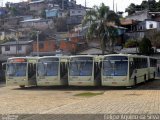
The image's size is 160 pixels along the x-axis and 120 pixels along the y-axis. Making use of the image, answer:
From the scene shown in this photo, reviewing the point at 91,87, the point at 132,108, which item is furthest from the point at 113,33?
the point at 132,108

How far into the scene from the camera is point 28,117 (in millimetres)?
14195

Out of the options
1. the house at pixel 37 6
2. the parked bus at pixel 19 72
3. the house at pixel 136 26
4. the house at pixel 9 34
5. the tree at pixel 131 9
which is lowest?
the parked bus at pixel 19 72

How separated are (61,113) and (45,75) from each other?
55.0 ft

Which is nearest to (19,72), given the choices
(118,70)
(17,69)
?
(17,69)

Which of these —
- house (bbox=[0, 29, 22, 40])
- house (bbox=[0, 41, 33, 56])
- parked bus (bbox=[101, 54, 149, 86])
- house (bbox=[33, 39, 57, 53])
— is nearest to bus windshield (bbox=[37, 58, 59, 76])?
parked bus (bbox=[101, 54, 149, 86])

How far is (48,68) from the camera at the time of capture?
31672 millimetres

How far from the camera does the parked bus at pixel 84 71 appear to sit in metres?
30.1

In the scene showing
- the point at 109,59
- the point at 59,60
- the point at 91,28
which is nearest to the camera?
the point at 109,59

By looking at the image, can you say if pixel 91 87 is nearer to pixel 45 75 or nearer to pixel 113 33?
pixel 45 75

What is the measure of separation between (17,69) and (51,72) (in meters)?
3.27

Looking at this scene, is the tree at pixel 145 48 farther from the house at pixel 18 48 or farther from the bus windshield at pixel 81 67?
the bus windshield at pixel 81 67

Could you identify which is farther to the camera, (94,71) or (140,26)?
(140,26)

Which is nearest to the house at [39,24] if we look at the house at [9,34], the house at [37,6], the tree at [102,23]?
the house at [9,34]

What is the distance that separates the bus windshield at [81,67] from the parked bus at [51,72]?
1157 millimetres
